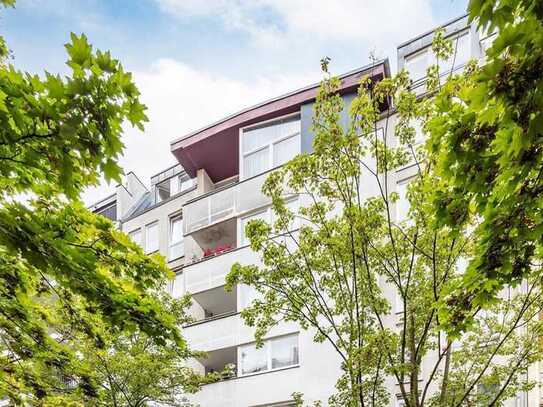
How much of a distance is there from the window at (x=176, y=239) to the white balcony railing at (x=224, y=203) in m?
2.82

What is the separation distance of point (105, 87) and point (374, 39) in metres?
8.37

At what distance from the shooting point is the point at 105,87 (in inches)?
157

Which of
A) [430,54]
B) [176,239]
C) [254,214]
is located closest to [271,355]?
[254,214]

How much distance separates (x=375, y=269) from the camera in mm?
11133

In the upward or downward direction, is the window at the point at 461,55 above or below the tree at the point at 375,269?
above

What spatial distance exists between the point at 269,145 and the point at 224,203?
2569 millimetres

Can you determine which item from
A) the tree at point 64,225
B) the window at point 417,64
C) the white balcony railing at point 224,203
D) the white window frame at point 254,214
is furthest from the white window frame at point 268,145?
the tree at point 64,225

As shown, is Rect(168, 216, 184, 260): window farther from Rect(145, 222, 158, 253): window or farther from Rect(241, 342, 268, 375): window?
Rect(241, 342, 268, 375): window

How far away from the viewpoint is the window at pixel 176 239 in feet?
84.4

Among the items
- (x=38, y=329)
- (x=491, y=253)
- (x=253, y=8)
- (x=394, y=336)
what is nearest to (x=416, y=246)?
(x=394, y=336)

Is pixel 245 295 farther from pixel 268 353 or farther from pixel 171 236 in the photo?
pixel 171 236

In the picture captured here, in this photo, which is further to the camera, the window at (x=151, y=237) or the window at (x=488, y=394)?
the window at (x=151, y=237)

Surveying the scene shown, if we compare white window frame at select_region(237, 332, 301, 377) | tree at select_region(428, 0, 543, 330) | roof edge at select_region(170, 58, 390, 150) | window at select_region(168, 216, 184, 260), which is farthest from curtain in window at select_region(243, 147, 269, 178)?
tree at select_region(428, 0, 543, 330)

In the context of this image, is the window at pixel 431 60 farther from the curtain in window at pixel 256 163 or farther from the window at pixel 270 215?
the curtain in window at pixel 256 163
